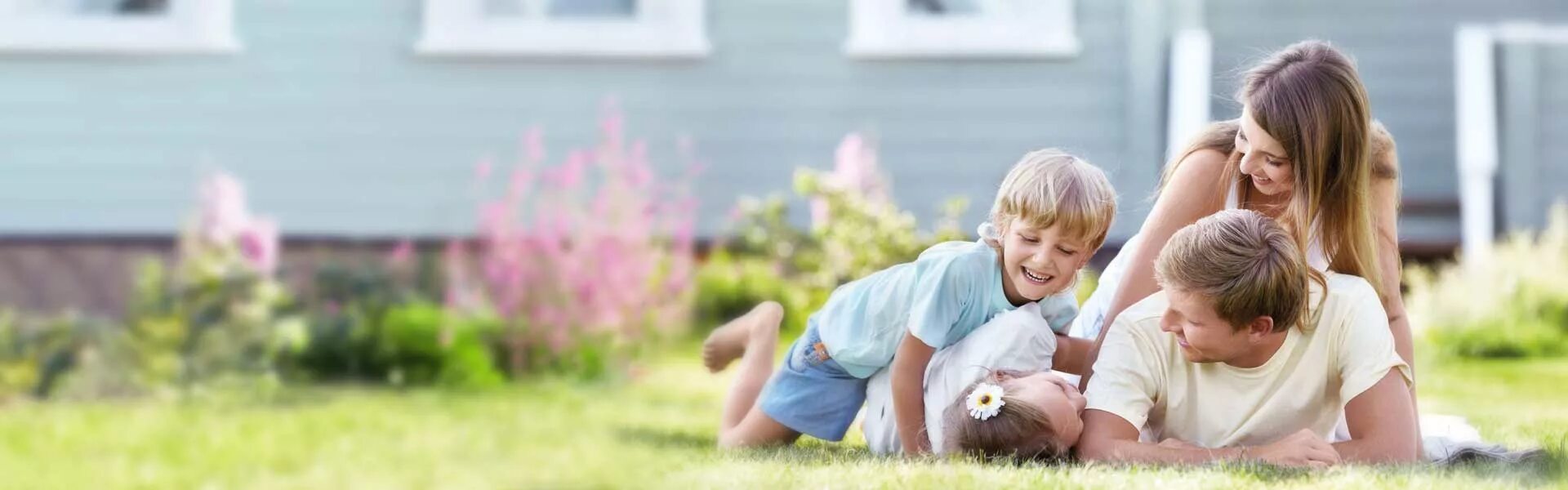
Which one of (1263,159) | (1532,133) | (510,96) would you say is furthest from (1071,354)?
(1532,133)

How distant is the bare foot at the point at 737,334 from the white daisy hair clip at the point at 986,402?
1034 millimetres

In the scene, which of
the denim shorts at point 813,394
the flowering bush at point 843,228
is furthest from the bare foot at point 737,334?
the flowering bush at point 843,228

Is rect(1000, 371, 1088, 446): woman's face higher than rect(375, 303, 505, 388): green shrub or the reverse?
higher

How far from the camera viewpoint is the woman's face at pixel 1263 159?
323 centimetres

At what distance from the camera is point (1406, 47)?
775cm

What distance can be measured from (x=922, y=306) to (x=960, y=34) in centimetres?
413

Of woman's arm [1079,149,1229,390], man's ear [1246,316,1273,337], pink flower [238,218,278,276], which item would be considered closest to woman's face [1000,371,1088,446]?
woman's arm [1079,149,1229,390]

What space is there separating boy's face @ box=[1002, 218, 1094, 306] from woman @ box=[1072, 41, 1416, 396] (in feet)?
0.50

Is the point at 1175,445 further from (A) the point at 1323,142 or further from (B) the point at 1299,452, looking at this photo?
(A) the point at 1323,142

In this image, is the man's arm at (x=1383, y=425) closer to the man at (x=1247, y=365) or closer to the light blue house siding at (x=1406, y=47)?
the man at (x=1247, y=365)

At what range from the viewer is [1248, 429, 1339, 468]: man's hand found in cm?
300

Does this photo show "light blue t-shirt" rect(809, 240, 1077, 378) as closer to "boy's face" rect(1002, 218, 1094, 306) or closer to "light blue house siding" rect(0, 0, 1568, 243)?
"boy's face" rect(1002, 218, 1094, 306)

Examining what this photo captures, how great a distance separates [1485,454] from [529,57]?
4.78 metres

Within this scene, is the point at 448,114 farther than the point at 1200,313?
Yes
